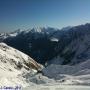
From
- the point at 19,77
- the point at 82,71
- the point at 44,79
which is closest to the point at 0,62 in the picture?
the point at 19,77

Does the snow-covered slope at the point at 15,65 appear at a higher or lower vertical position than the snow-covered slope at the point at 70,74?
higher

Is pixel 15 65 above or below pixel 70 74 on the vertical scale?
above

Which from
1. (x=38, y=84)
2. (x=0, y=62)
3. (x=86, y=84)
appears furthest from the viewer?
(x=0, y=62)

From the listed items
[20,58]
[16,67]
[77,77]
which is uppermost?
[20,58]

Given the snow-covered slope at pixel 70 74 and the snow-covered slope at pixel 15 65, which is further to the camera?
the snow-covered slope at pixel 15 65

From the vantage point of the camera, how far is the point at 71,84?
108812mm

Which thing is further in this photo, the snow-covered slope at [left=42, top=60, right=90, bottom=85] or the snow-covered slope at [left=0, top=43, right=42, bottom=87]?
the snow-covered slope at [left=0, top=43, right=42, bottom=87]

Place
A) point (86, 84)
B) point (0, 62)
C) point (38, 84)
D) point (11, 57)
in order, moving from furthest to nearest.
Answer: point (11, 57) → point (0, 62) → point (38, 84) → point (86, 84)

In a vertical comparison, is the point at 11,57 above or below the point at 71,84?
above

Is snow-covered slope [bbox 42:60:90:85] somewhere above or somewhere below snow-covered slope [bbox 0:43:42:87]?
below

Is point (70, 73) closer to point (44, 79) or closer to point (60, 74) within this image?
point (60, 74)

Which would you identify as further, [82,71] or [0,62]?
[0,62]

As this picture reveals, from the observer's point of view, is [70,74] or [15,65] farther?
[15,65]

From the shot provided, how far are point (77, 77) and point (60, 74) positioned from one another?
12731mm
